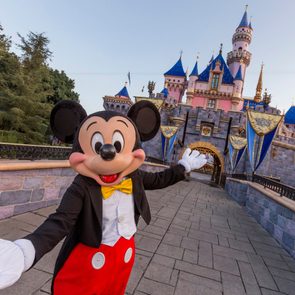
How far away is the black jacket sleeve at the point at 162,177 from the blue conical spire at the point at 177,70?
34789 millimetres

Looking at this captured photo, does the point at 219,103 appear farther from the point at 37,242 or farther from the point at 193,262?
the point at 37,242

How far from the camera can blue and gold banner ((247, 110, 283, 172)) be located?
25.3 feet

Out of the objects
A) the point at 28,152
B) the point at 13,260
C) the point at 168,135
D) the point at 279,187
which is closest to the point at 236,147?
the point at 168,135

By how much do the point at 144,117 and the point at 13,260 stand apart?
1559mm

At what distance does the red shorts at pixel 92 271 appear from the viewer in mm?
1422

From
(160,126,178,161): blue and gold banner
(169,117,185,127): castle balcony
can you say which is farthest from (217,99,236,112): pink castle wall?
(160,126,178,161): blue and gold banner

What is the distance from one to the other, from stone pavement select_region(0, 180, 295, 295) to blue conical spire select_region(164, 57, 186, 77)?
32.8m

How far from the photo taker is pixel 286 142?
1806 centimetres

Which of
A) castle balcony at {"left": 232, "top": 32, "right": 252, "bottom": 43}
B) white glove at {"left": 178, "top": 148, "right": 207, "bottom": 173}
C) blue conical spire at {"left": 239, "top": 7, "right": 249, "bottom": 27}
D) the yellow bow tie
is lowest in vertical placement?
the yellow bow tie

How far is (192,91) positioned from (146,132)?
26.4 m

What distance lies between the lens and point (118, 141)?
1.62m

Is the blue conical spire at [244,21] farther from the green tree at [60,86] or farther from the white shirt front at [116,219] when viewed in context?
the white shirt front at [116,219]

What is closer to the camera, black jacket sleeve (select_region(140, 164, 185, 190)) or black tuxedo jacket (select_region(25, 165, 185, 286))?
black tuxedo jacket (select_region(25, 165, 185, 286))

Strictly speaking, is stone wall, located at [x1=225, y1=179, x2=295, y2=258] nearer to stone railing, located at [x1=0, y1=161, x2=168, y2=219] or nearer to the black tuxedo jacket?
the black tuxedo jacket
